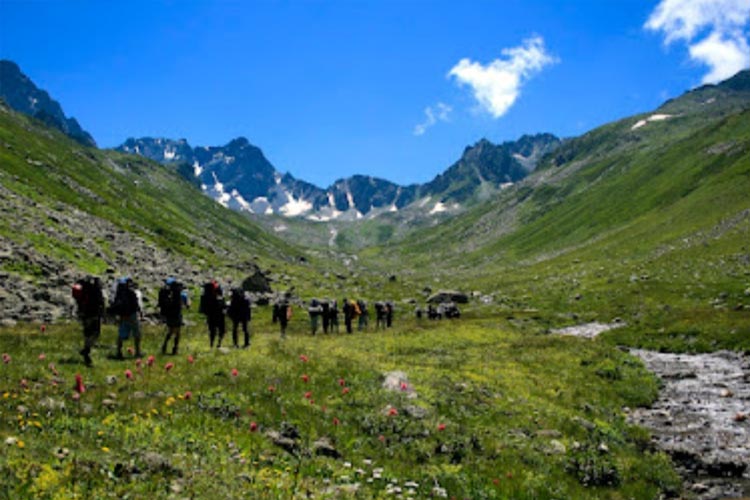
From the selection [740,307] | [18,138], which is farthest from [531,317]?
[18,138]

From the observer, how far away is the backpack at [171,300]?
24298mm

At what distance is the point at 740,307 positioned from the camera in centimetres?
4788

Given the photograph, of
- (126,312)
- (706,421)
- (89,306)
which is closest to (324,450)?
(89,306)

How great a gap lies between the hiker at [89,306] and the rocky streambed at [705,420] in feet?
66.2

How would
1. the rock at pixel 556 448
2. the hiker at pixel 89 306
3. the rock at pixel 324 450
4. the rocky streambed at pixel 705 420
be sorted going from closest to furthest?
the rock at pixel 324 450
the rocky streambed at pixel 705 420
the rock at pixel 556 448
the hiker at pixel 89 306

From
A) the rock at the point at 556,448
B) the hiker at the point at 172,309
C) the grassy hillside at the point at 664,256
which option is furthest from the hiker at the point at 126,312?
the grassy hillside at the point at 664,256

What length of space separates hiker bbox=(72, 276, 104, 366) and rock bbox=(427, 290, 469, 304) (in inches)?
2515

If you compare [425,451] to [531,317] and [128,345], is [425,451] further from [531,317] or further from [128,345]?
[531,317]

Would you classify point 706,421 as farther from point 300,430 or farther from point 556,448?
point 300,430

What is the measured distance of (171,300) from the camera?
2467 cm

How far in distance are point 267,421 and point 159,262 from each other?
2300 inches

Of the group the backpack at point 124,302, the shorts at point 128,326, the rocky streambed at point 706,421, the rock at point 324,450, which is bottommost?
the rocky streambed at point 706,421

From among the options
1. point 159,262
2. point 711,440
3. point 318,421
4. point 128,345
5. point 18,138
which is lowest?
point 711,440

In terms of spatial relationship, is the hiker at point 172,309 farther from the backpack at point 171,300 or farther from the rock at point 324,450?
the rock at point 324,450
